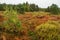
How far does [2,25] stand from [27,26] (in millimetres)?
1872

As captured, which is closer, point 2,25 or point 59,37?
point 59,37

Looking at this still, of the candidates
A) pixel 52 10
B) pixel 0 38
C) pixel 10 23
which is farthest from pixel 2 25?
pixel 52 10

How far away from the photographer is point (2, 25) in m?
14.1

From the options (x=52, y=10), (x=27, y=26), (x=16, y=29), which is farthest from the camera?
(x=52, y=10)

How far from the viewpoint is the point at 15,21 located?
1408 centimetres

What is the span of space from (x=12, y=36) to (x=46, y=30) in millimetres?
1856

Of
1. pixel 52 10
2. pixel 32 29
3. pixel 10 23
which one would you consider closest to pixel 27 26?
pixel 32 29

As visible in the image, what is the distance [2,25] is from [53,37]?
299cm

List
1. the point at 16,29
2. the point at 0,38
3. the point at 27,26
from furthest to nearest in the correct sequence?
1. the point at 27,26
2. the point at 16,29
3. the point at 0,38

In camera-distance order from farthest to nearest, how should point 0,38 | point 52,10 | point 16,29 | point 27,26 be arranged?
point 52,10 → point 27,26 → point 16,29 → point 0,38

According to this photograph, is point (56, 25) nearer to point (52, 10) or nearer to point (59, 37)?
point (59, 37)

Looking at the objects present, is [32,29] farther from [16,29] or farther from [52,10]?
[52,10]

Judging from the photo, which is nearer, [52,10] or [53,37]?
[53,37]

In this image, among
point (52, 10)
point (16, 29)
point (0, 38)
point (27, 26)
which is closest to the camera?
point (0, 38)
